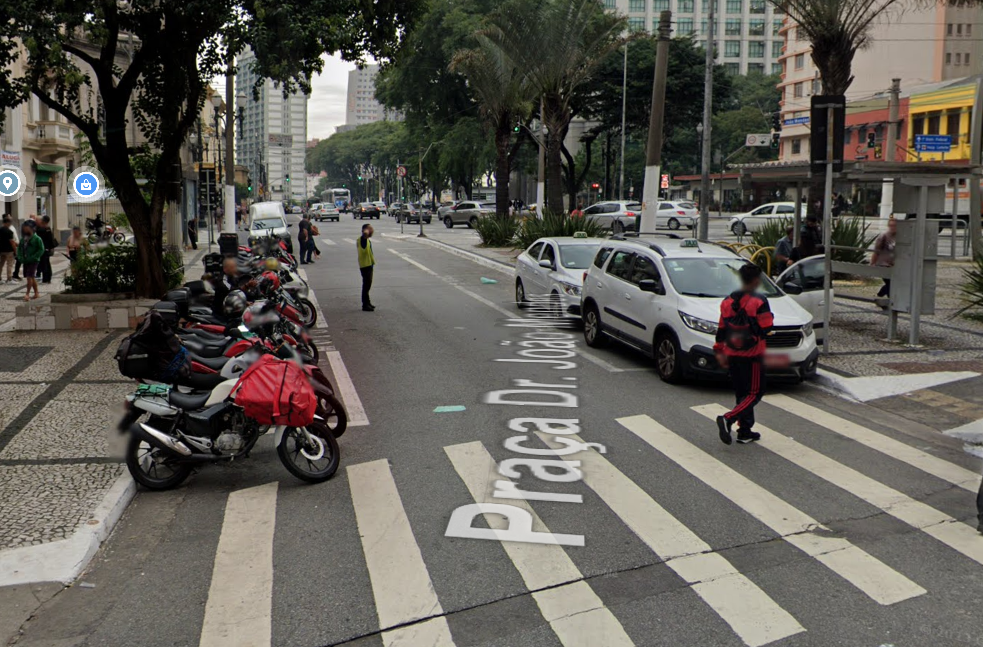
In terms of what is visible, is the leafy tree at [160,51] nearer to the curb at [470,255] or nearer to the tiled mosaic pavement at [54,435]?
the tiled mosaic pavement at [54,435]

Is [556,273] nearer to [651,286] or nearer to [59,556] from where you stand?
[651,286]

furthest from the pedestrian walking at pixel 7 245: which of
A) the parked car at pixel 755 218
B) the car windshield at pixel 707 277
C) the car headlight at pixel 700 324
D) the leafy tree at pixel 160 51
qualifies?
the parked car at pixel 755 218

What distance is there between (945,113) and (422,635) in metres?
60.7

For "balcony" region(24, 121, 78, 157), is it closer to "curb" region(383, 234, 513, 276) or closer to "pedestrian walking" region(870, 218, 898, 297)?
"curb" region(383, 234, 513, 276)

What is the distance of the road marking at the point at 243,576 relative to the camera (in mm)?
5023

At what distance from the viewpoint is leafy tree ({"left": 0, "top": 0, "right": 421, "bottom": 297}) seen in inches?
529

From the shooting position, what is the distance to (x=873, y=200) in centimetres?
5600

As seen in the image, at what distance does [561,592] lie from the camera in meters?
5.50

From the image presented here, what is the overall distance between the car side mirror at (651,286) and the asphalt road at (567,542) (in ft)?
6.16

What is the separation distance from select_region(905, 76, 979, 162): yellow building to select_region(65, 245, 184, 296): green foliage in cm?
4765

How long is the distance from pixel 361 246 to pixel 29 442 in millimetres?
9623

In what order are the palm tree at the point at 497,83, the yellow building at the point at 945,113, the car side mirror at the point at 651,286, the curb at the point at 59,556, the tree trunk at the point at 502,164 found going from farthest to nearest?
1. the yellow building at the point at 945,113
2. the tree trunk at the point at 502,164
3. the palm tree at the point at 497,83
4. the car side mirror at the point at 651,286
5. the curb at the point at 59,556

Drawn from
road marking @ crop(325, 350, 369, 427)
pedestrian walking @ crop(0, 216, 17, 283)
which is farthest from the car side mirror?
pedestrian walking @ crop(0, 216, 17, 283)

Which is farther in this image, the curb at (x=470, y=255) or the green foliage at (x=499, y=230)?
the green foliage at (x=499, y=230)
